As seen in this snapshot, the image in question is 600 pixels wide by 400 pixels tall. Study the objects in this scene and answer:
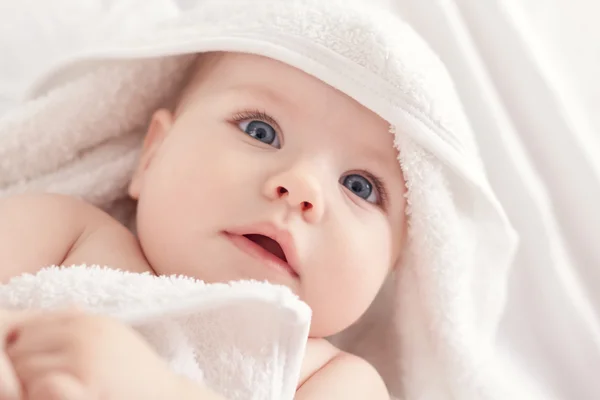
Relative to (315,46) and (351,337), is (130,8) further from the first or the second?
(351,337)

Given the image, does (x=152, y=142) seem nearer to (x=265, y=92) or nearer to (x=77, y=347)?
(x=265, y=92)

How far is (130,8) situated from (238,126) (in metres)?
0.44

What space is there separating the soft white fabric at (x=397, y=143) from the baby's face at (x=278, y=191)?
0.10ft

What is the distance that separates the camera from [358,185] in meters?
0.93

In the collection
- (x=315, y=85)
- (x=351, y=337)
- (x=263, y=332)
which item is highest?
(x=315, y=85)

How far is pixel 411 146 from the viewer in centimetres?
93

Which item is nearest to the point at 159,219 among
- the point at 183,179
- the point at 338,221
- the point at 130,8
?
the point at 183,179

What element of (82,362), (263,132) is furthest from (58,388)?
(263,132)

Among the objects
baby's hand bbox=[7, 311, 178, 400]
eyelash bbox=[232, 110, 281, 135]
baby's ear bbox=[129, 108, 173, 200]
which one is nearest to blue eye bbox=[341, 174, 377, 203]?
eyelash bbox=[232, 110, 281, 135]

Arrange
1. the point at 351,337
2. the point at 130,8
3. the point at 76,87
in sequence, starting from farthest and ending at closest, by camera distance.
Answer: the point at 130,8
the point at 351,337
the point at 76,87

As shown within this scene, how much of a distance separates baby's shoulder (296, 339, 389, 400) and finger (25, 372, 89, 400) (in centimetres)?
37

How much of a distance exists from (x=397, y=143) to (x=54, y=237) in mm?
433

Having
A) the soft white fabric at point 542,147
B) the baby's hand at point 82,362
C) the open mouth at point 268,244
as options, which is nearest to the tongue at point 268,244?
the open mouth at point 268,244

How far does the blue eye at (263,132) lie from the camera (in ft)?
2.99
